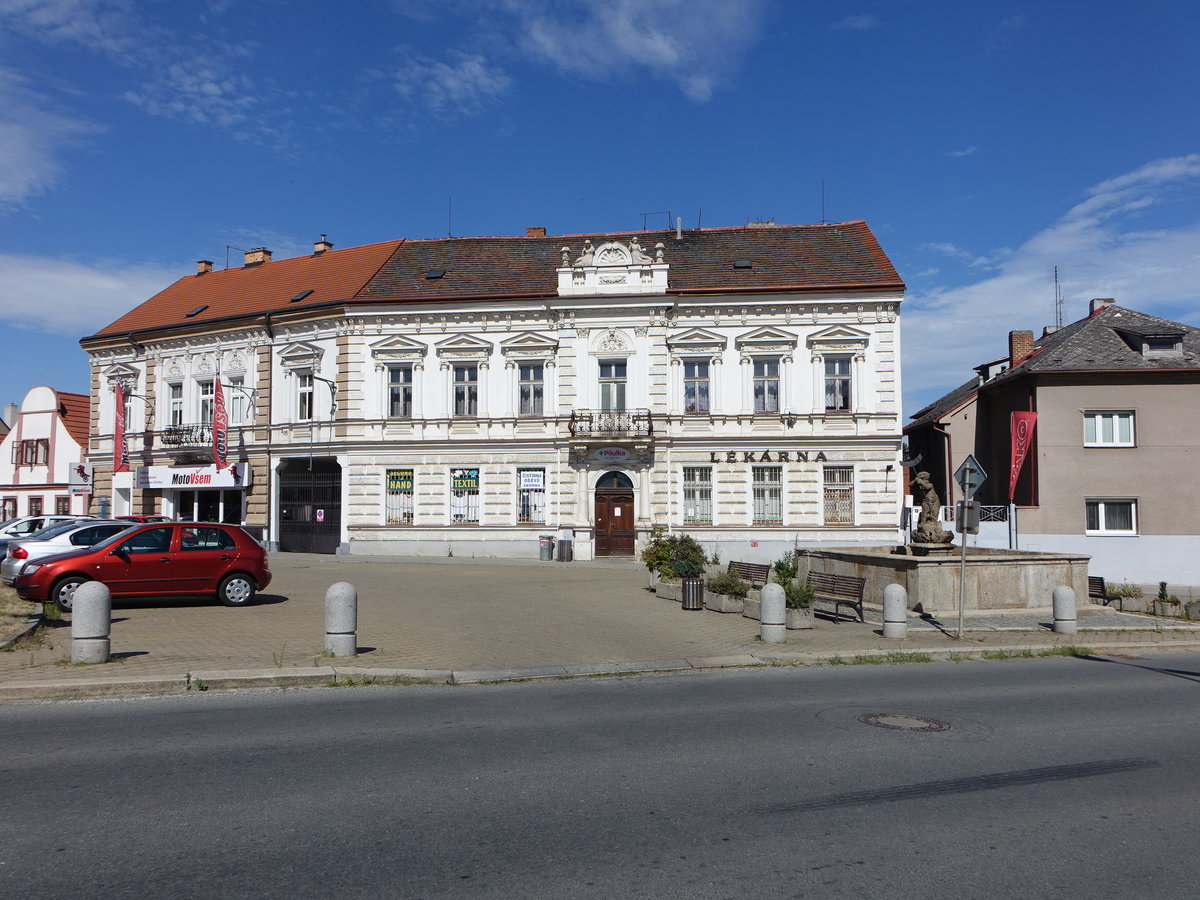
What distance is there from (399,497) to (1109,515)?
25.4m

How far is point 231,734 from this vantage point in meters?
7.79

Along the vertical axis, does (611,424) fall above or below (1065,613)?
above

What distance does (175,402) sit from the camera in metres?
38.2

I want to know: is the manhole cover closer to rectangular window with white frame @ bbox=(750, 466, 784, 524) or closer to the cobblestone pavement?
the cobblestone pavement

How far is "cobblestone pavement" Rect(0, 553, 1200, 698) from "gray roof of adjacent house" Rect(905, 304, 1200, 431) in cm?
1618

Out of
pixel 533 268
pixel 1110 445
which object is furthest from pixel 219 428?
pixel 1110 445

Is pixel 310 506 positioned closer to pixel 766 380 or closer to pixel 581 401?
pixel 581 401

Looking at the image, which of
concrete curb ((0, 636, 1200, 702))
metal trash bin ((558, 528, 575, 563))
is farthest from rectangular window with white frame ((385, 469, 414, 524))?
concrete curb ((0, 636, 1200, 702))

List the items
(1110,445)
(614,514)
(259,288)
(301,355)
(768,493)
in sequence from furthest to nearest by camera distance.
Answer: (259,288)
(301,355)
(614,514)
(768,493)
(1110,445)

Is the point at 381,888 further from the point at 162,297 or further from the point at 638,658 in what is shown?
the point at 162,297

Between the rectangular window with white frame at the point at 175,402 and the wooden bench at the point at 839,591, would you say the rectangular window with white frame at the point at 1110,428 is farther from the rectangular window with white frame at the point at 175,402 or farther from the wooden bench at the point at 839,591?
the rectangular window with white frame at the point at 175,402

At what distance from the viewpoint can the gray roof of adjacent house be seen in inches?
1246

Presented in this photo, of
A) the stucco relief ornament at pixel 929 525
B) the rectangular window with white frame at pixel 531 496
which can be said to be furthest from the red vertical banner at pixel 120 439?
the stucco relief ornament at pixel 929 525

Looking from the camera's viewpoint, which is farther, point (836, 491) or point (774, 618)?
point (836, 491)
